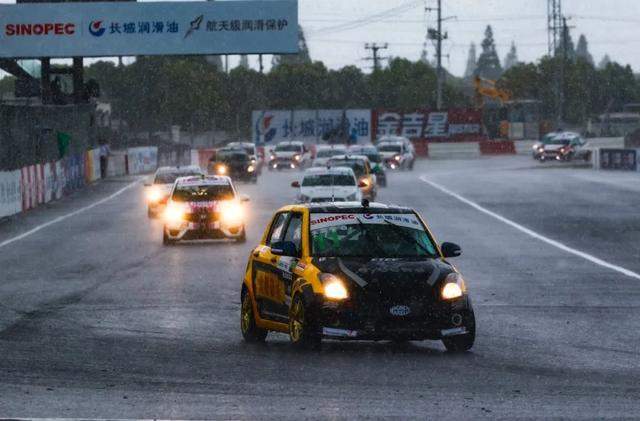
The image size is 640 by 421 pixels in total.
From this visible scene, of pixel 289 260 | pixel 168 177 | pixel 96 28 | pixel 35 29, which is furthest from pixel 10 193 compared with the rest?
pixel 289 260

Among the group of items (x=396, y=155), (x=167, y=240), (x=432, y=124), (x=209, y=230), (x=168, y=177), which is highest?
(x=168, y=177)

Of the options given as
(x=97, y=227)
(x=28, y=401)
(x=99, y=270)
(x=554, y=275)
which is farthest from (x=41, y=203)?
(x=28, y=401)

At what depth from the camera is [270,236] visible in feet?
48.0

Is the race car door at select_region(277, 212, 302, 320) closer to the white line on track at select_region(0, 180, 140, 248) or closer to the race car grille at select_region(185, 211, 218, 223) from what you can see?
the race car grille at select_region(185, 211, 218, 223)

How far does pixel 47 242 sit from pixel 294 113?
286ft

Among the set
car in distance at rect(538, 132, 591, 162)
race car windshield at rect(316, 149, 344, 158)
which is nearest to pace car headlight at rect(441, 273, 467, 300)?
race car windshield at rect(316, 149, 344, 158)

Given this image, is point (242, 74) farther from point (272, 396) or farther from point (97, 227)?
point (272, 396)

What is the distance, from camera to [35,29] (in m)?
65.3

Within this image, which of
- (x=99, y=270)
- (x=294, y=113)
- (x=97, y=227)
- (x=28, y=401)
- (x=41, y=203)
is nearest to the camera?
(x=28, y=401)

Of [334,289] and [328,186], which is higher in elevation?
[334,289]

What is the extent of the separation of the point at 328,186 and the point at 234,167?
23434 mm

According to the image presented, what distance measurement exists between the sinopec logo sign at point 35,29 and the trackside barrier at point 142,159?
44.2 feet

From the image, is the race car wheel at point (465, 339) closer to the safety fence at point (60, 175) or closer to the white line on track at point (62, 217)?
the white line on track at point (62, 217)

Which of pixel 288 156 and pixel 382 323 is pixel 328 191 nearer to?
pixel 382 323
